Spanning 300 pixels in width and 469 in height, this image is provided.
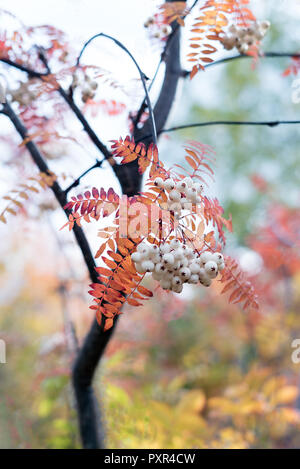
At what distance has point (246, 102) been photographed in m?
5.21

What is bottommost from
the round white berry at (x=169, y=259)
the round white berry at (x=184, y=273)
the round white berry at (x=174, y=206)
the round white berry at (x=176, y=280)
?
the round white berry at (x=176, y=280)

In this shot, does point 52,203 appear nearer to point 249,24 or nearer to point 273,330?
point 249,24

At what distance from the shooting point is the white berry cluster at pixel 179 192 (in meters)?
0.60

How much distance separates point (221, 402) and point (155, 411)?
0.45 metres

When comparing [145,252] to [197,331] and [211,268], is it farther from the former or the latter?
[197,331]

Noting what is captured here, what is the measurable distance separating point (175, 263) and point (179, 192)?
0.34 ft

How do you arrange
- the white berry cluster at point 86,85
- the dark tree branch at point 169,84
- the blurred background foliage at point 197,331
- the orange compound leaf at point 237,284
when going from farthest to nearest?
1. the blurred background foliage at point 197,331
2. the dark tree branch at point 169,84
3. the white berry cluster at point 86,85
4. the orange compound leaf at point 237,284

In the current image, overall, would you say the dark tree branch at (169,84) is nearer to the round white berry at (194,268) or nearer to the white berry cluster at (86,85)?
the white berry cluster at (86,85)

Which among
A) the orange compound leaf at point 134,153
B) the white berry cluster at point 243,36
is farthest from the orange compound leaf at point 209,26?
the orange compound leaf at point 134,153

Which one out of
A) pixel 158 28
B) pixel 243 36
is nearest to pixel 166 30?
pixel 158 28

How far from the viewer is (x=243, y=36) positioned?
2.90 ft

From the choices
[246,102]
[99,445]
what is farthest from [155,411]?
[246,102]

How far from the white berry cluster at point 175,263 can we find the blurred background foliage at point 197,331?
2.70 feet

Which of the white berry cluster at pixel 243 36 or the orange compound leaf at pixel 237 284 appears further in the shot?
the white berry cluster at pixel 243 36
